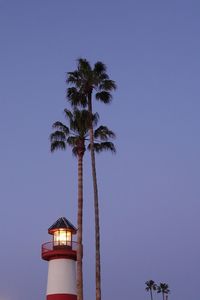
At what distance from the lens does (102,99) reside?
45.3 metres

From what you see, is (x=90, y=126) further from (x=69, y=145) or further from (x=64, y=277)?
(x=64, y=277)

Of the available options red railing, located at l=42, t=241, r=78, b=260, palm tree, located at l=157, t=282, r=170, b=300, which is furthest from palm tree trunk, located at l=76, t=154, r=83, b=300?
palm tree, located at l=157, t=282, r=170, b=300

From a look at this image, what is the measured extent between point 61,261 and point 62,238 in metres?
1.69

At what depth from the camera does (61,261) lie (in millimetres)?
45562

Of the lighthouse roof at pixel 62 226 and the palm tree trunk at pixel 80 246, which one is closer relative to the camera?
the palm tree trunk at pixel 80 246

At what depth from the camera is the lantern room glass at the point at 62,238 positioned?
45.9 meters

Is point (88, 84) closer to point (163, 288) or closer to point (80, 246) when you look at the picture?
point (80, 246)

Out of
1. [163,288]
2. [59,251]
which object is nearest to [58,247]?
[59,251]

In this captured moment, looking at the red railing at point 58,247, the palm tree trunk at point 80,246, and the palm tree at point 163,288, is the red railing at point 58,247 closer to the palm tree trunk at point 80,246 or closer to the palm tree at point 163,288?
the palm tree trunk at point 80,246

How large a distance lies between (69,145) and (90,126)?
241cm

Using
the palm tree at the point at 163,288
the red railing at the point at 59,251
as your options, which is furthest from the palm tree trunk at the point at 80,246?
the palm tree at the point at 163,288

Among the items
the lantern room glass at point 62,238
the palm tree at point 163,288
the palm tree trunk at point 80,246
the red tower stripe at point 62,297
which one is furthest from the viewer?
the palm tree at point 163,288

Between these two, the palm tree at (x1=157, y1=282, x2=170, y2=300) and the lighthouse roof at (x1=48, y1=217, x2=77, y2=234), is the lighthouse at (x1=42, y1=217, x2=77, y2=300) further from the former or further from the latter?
the palm tree at (x1=157, y1=282, x2=170, y2=300)

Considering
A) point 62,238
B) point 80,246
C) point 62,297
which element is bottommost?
point 62,297
